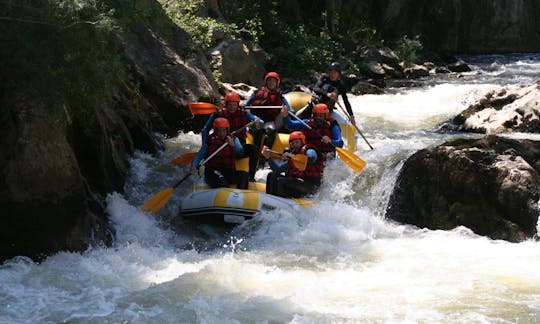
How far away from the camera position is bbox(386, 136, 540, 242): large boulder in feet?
23.1

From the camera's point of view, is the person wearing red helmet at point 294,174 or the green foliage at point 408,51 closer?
the person wearing red helmet at point 294,174

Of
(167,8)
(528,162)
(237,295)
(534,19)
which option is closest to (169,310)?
(237,295)

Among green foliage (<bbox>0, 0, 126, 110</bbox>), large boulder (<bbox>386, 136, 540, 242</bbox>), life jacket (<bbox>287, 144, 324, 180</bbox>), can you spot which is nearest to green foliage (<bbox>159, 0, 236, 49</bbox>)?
life jacket (<bbox>287, 144, 324, 180</bbox>)

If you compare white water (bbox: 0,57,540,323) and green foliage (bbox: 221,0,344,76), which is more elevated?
green foliage (bbox: 221,0,344,76)

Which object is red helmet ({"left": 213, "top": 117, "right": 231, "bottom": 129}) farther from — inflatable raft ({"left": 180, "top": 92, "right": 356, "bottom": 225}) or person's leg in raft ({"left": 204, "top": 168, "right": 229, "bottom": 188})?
inflatable raft ({"left": 180, "top": 92, "right": 356, "bottom": 225})

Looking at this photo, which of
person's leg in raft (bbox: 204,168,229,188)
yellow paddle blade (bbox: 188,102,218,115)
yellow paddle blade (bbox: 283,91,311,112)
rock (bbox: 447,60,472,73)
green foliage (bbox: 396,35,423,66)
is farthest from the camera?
rock (bbox: 447,60,472,73)

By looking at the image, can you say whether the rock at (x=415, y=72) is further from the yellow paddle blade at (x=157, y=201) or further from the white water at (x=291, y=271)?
the yellow paddle blade at (x=157, y=201)

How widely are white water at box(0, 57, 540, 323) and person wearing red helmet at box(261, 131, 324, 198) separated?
0.87 feet

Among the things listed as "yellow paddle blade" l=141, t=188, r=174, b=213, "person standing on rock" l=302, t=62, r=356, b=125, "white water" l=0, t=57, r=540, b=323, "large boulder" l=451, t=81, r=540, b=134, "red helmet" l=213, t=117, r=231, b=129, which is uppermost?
"person standing on rock" l=302, t=62, r=356, b=125

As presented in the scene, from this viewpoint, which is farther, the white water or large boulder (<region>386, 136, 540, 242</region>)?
large boulder (<region>386, 136, 540, 242</region>)

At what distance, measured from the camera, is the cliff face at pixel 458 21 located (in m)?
23.4

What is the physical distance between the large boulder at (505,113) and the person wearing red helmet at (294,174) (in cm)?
350

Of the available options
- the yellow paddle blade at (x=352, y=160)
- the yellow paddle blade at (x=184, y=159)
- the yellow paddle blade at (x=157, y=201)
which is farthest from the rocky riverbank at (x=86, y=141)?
the yellow paddle blade at (x=352, y=160)

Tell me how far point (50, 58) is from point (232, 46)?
8.51m
